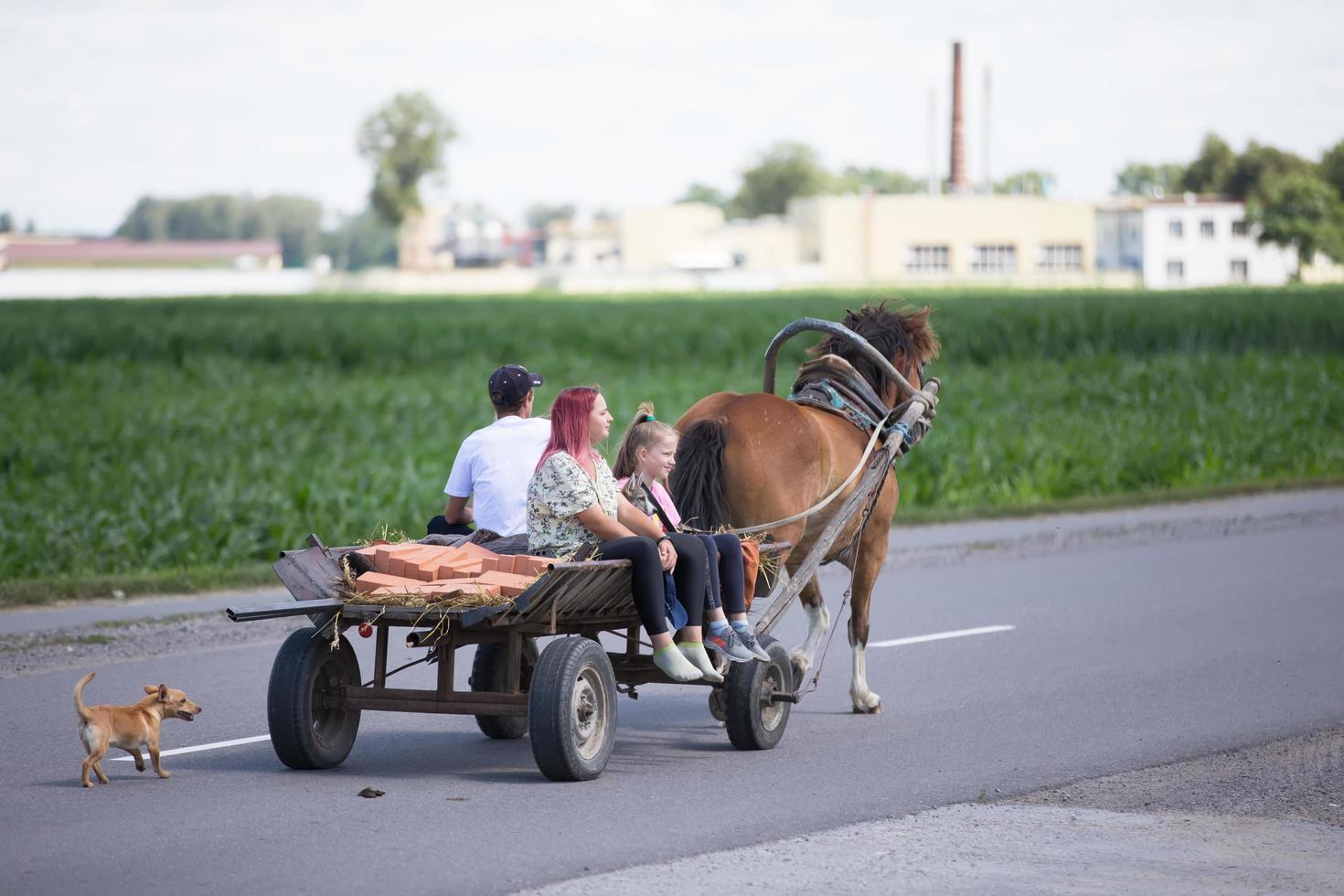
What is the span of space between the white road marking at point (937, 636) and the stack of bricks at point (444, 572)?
465 cm

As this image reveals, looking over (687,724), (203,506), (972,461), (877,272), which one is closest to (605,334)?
(972,461)

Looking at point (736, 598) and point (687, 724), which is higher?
point (736, 598)

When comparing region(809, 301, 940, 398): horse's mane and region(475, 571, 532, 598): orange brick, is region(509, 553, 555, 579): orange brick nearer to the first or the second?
region(475, 571, 532, 598): orange brick

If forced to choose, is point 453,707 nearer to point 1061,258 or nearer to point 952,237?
point 952,237

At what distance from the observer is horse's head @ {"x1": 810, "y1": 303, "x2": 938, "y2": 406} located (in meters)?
9.81

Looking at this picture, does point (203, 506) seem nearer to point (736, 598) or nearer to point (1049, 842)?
point (736, 598)

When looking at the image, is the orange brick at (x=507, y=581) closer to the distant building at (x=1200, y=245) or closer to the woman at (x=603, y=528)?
the woman at (x=603, y=528)

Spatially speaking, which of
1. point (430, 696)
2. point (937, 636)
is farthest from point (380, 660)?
point (937, 636)

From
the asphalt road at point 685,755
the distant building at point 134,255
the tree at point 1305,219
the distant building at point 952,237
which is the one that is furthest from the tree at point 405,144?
the asphalt road at point 685,755

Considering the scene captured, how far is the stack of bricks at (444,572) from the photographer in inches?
279

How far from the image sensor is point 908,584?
14375mm

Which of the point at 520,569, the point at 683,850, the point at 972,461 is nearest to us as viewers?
the point at 683,850

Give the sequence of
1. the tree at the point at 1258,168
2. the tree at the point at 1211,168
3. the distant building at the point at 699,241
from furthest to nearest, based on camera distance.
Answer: the tree at the point at 1211,168 → the tree at the point at 1258,168 → the distant building at the point at 699,241

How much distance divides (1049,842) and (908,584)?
26.2 feet
